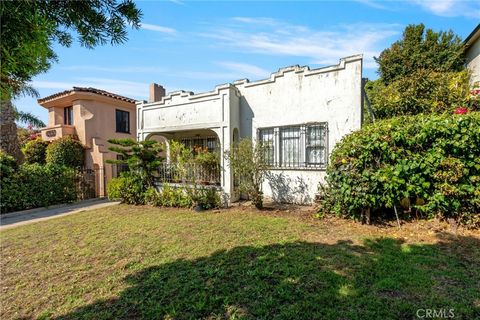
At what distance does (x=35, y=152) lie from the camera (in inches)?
620

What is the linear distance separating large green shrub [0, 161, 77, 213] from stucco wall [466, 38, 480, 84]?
71.0 feet

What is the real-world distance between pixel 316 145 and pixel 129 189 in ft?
27.6

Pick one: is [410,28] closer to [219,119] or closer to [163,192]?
[219,119]

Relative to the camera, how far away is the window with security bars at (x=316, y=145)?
8.92 metres

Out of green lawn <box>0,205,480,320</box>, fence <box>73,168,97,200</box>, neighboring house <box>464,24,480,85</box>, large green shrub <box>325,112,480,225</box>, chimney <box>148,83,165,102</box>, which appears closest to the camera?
green lawn <box>0,205,480,320</box>

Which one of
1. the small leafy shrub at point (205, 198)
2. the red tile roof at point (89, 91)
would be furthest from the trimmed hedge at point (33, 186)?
the small leafy shrub at point (205, 198)

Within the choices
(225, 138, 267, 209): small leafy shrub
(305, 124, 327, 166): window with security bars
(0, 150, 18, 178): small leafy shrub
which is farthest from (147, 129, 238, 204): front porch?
(0, 150, 18, 178): small leafy shrub

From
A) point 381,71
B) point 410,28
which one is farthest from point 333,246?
point 410,28

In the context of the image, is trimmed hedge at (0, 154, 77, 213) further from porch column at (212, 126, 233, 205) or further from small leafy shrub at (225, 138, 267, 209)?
small leafy shrub at (225, 138, 267, 209)

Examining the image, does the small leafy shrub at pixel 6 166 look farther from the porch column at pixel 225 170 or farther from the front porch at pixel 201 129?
the porch column at pixel 225 170

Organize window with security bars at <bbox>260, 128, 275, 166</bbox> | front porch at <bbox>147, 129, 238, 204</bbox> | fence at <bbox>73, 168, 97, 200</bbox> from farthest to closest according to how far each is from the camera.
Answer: fence at <bbox>73, 168, 97, 200</bbox> < window with security bars at <bbox>260, 128, 275, 166</bbox> < front porch at <bbox>147, 129, 238, 204</bbox>

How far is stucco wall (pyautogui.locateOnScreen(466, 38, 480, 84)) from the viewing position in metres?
12.9

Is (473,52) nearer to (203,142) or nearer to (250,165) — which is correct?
(250,165)

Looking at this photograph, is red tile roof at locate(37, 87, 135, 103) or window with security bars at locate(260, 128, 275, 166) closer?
window with security bars at locate(260, 128, 275, 166)
